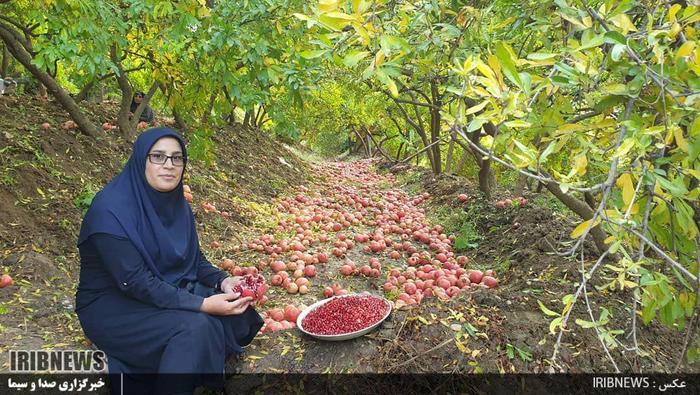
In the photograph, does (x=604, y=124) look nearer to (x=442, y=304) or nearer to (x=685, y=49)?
(x=685, y=49)

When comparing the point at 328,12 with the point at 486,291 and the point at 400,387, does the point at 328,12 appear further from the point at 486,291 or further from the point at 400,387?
the point at 486,291

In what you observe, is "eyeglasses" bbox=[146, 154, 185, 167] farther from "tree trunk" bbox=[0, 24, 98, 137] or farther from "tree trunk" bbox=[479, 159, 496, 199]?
"tree trunk" bbox=[479, 159, 496, 199]

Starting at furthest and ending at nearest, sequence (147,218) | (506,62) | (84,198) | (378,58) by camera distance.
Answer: (84,198), (147,218), (378,58), (506,62)

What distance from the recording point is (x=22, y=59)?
5.80 metres

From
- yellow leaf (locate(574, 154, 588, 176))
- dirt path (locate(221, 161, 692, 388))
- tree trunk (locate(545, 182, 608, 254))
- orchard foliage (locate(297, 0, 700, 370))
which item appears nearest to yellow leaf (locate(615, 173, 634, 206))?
orchard foliage (locate(297, 0, 700, 370))

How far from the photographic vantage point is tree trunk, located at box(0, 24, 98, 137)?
5660 millimetres

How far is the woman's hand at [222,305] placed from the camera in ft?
9.68

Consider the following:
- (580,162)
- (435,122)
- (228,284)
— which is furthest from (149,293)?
(435,122)

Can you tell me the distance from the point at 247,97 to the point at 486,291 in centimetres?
256

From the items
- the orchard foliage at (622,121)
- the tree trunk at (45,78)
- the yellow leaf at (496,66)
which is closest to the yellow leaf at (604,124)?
the orchard foliage at (622,121)

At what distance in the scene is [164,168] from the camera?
121 inches

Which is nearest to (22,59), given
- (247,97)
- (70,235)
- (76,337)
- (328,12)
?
(70,235)

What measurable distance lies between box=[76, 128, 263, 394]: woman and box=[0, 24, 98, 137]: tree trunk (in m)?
3.34

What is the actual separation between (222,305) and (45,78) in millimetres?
4817
